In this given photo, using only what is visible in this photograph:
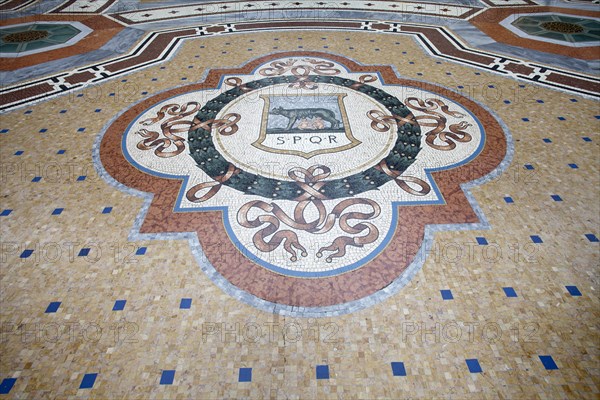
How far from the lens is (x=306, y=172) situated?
12.1 ft

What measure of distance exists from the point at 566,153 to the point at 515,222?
1.42 m

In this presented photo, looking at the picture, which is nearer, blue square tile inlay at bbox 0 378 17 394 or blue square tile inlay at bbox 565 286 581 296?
blue square tile inlay at bbox 0 378 17 394

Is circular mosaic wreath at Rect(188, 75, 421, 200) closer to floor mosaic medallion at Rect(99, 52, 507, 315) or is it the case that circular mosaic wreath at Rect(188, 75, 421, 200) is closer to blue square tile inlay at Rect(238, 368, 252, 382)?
floor mosaic medallion at Rect(99, 52, 507, 315)

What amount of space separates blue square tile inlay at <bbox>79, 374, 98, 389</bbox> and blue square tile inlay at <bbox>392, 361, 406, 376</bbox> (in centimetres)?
186

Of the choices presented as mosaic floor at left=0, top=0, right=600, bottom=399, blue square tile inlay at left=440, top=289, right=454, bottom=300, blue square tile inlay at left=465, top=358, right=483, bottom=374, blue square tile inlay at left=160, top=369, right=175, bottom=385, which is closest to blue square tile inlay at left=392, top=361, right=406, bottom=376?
mosaic floor at left=0, top=0, right=600, bottom=399

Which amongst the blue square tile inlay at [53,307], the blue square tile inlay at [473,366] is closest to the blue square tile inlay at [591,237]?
the blue square tile inlay at [473,366]

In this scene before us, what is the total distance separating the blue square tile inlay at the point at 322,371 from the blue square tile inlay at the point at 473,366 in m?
0.89

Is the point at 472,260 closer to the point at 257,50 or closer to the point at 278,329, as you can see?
the point at 278,329

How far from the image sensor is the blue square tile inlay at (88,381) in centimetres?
217

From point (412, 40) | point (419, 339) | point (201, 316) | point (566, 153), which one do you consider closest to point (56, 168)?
point (201, 316)

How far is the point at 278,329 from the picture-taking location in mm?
2438

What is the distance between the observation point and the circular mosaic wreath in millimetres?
3479

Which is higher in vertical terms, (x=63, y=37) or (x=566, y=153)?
(x=63, y=37)

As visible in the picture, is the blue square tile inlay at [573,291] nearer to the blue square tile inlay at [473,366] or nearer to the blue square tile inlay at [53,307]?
the blue square tile inlay at [473,366]
